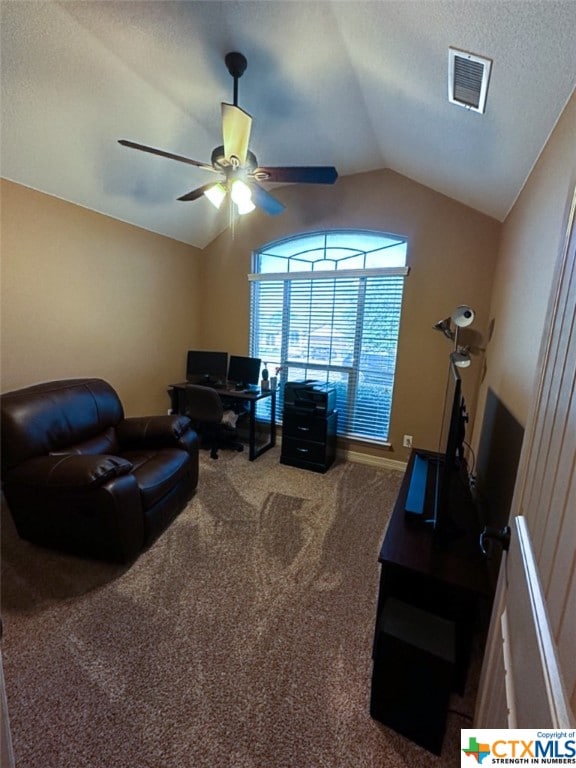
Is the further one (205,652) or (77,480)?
(77,480)

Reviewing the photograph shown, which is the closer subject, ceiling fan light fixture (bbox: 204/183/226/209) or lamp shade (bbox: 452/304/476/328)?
ceiling fan light fixture (bbox: 204/183/226/209)

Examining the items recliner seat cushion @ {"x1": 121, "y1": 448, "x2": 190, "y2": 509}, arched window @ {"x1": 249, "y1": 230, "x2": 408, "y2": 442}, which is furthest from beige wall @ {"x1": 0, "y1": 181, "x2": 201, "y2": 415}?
recliner seat cushion @ {"x1": 121, "y1": 448, "x2": 190, "y2": 509}

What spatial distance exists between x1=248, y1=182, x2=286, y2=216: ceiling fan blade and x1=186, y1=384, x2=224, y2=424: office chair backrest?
5.80 feet

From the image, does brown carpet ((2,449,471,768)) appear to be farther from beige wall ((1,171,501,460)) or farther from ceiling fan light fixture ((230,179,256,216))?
ceiling fan light fixture ((230,179,256,216))

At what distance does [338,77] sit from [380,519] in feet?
9.99

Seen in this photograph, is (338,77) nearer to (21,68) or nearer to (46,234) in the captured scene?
(21,68)

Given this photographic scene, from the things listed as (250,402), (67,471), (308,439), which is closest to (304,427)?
(308,439)

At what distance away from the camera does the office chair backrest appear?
327 centimetres

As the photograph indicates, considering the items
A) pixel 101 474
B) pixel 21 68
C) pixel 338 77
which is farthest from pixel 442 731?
pixel 21 68

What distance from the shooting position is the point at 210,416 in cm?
336

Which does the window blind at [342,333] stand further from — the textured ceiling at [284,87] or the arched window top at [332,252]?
the textured ceiling at [284,87]

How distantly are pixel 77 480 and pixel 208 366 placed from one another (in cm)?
242

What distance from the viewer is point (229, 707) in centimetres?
124

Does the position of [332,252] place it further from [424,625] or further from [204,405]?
[424,625]
